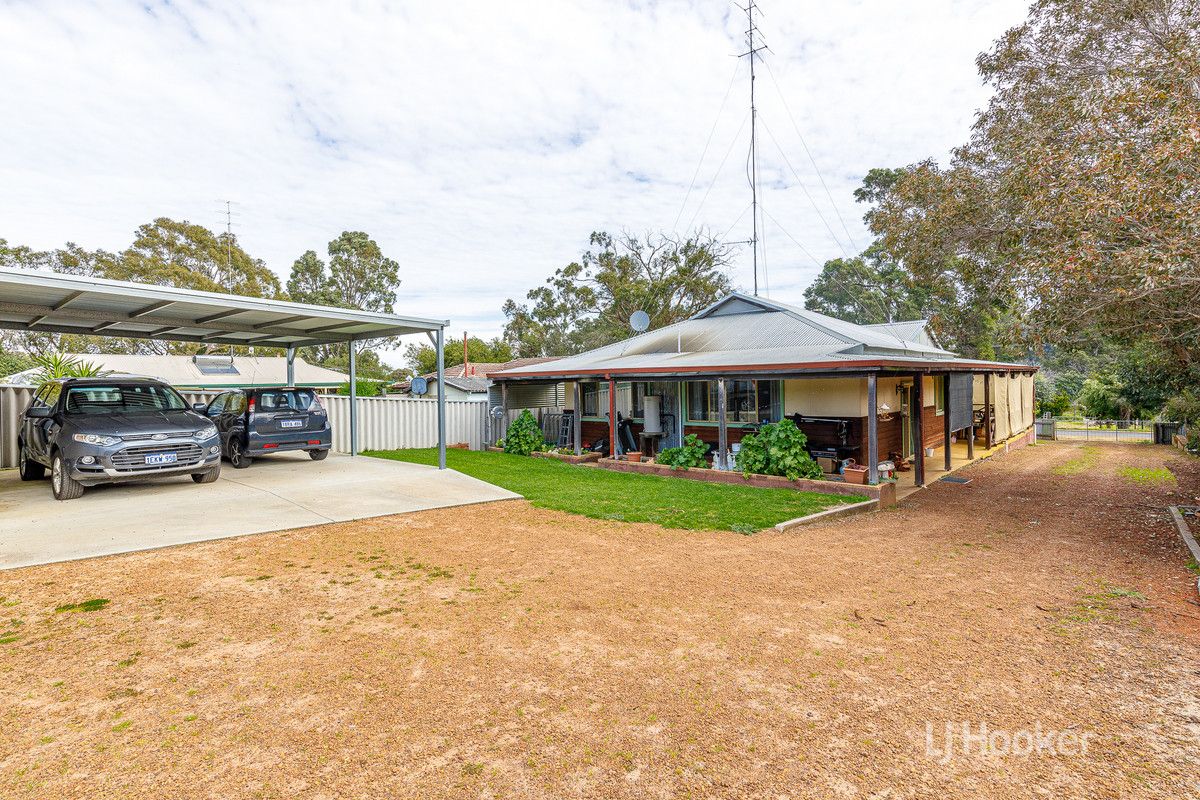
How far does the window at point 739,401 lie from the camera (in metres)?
12.1

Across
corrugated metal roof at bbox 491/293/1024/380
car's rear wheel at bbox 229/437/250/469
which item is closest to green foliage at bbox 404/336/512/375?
corrugated metal roof at bbox 491/293/1024/380

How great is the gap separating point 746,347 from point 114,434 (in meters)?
11.5

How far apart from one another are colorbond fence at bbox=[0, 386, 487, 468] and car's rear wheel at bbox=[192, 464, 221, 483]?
16.8 feet

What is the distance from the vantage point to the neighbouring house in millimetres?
23375

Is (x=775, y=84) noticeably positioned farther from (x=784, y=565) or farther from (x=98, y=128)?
(x=98, y=128)

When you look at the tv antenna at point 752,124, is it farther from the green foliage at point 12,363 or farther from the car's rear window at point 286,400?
the green foliage at point 12,363

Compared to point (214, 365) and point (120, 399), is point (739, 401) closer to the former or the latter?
point (120, 399)

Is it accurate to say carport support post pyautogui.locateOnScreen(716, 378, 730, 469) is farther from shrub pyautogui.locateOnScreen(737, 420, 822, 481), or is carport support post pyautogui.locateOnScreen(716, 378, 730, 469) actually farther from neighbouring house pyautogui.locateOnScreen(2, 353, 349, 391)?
neighbouring house pyautogui.locateOnScreen(2, 353, 349, 391)

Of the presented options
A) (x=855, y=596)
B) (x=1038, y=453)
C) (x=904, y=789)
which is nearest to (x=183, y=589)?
(x=904, y=789)

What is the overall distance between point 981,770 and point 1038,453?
1748cm

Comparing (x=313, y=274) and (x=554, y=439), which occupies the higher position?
(x=313, y=274)

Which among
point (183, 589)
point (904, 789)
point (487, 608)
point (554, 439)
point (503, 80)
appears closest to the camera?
point (904, 789)

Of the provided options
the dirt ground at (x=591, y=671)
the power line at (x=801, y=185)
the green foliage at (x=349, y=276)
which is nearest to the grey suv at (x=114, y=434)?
the dirt ground at (x=591, y=671)

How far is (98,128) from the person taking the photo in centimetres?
1738
